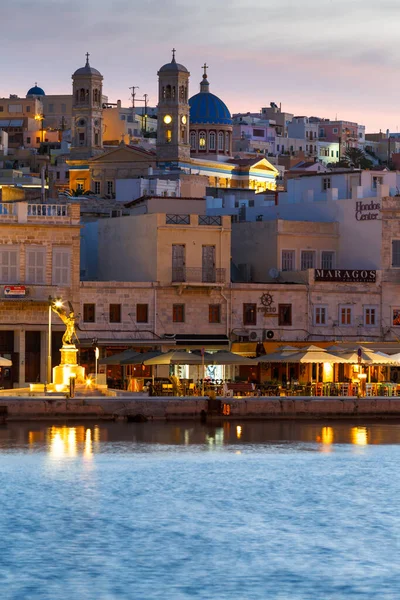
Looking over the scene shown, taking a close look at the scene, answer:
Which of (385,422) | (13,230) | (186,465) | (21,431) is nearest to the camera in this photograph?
(186,465)

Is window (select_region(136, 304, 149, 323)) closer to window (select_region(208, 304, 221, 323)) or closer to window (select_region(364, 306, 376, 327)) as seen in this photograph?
window (select_region(208, 304, 221, 323))

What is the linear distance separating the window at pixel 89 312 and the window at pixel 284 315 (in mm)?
8214

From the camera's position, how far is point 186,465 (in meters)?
46.2

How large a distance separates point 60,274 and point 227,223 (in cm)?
780

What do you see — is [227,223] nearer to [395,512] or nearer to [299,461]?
[299,461]

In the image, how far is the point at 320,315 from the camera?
2638 inches

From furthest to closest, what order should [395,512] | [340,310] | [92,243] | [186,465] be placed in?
[92,243]
[340,310]
[186,465]
[395,512]

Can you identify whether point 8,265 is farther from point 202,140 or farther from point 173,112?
point 202,140

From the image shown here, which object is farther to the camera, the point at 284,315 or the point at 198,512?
the point at 284,315

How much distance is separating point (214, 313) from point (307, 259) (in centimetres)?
668

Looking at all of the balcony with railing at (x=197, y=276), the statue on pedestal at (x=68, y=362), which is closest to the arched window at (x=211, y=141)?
the balcony with railing at (x=197, y=276)

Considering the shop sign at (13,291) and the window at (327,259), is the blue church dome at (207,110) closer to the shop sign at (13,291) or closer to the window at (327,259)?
the window at (327,259)

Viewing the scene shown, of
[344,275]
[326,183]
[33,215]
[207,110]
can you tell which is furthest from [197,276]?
[207,110]

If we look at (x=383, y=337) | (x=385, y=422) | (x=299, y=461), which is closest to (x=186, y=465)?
(x=299, y=461)
